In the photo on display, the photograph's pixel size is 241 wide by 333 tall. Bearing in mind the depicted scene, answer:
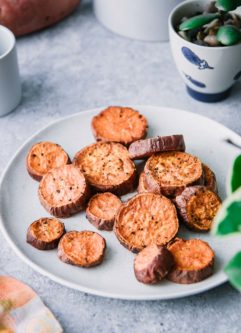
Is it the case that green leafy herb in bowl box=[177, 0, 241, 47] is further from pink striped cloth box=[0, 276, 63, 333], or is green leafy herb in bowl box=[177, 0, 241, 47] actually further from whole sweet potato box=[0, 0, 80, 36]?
pink striped cloth box=[0, 276, 63, 333]

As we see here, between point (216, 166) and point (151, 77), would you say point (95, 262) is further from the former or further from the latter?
point (151, 77)

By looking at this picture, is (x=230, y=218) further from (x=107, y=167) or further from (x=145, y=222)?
(x=107, y=167)

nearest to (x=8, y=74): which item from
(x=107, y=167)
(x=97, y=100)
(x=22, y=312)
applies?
(x=97, y=100)

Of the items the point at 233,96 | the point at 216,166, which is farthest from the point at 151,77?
the point at 216,166

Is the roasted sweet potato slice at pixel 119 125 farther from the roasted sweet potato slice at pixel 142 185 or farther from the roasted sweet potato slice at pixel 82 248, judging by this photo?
the roasted sweet potato slice at pixel 82 248

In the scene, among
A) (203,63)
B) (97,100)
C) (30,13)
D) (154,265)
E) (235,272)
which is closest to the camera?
(235,272)

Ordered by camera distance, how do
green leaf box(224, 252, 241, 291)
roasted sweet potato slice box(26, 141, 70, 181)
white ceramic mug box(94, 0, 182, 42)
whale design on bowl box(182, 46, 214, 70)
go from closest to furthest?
1. green leaf box(224, 252, 241, 291)
2. roasted sweet potato slice box(26, 141, 70, 181)
3. whale design on bowl box(182, 46, 214, 70)
4. white ceramic mug box(94, 0, 182, 42)

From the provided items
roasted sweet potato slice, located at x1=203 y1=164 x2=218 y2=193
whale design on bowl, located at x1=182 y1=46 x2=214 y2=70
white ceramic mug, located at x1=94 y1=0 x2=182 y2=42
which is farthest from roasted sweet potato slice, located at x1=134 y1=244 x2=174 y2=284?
white ceramic mug, located at x1=94 y1=0 x2=182 y2=42
